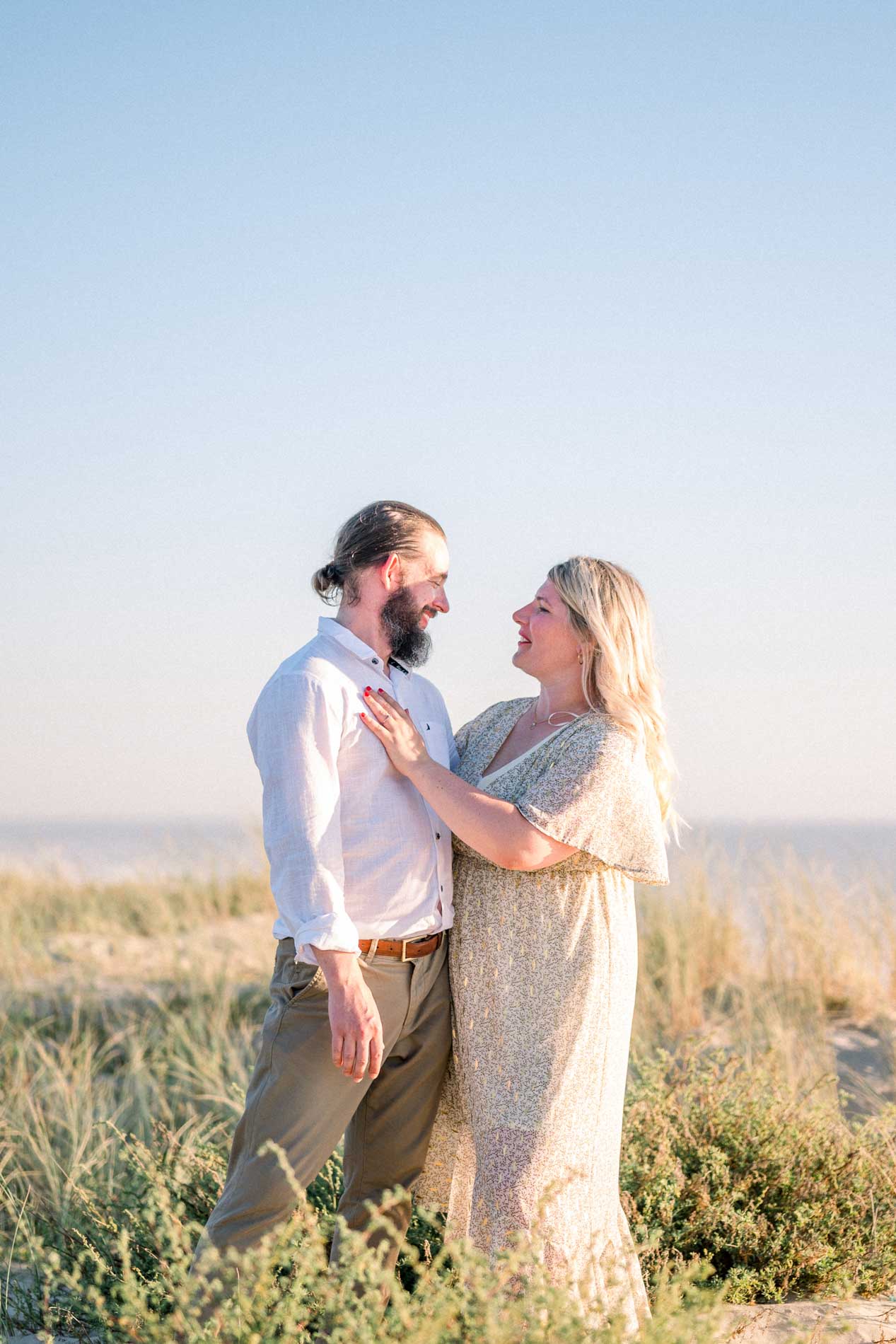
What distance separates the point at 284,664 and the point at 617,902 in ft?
3.61

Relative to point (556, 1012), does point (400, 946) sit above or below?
above

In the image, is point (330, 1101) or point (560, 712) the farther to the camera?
point (560, 712)

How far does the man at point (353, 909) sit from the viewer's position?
2787mm

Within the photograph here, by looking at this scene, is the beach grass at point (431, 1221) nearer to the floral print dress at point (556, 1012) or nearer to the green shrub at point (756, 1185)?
the green shrub at point (756, 1185)

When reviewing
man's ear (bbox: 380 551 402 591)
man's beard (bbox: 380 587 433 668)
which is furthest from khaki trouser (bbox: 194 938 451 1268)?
man's ear (bbox: 380 551 402 591)

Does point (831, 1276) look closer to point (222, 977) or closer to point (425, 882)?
point (425, 882)

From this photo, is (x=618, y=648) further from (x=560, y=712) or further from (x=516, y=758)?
(x=516, y=758)

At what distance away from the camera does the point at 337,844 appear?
9.57 feet

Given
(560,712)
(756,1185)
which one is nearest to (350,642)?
(560,712)

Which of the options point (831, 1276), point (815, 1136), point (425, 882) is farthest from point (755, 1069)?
point (425, 882)

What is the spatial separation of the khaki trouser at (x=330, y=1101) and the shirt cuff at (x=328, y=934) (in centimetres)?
15

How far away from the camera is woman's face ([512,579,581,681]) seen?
3330mm

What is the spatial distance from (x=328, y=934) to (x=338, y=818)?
1.04ft

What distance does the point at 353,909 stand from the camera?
3.00m
